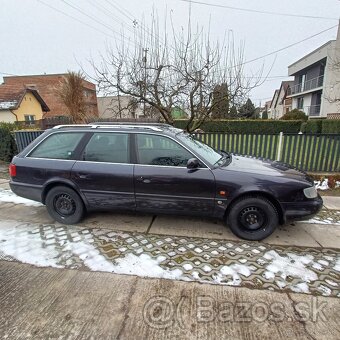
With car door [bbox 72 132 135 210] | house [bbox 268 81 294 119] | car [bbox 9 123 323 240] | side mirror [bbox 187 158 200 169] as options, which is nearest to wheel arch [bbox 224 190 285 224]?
car [bbox 9 123 323 240]

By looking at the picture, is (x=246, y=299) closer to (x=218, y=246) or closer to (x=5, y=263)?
(x=218, y=246)

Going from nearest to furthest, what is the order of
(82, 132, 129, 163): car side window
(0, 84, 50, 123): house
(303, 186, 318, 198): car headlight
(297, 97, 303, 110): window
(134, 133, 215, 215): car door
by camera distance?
1. (303, 186, 318, 198): car headlight
2. (134, 133, 215, 215): car door
3. (82, 132, 129, 163): car side window
4. (0, 84, 50, 123): house
5. (297, 97, 303, 110): window

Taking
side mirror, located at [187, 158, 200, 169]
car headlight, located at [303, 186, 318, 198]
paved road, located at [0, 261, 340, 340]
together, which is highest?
side mirror, located at [187, 158, 200, 169]

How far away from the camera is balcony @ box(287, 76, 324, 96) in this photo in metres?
25.6

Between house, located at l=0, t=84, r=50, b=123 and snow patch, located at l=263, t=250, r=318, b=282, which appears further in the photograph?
house, located at l=0, t=84, r=50, b=123

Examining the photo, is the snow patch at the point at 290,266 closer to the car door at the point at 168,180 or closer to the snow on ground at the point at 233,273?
the snow on ground at the point at 233,273

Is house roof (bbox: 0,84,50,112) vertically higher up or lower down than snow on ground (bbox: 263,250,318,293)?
higher up

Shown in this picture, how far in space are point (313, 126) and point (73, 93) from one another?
16.8m

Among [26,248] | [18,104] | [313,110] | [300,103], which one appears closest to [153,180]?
[26,248]

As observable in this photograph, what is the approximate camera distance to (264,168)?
137 inches

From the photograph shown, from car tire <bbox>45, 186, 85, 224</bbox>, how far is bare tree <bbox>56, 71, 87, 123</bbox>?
1024cm

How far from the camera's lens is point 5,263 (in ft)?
9.43

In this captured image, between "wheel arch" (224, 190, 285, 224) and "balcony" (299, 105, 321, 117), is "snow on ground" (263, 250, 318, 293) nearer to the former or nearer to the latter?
"wheel arch" (224, 190, 285, 224)

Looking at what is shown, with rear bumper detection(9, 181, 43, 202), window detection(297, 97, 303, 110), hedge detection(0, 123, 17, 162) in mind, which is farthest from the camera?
window detection(297, 97, 303, 110)
